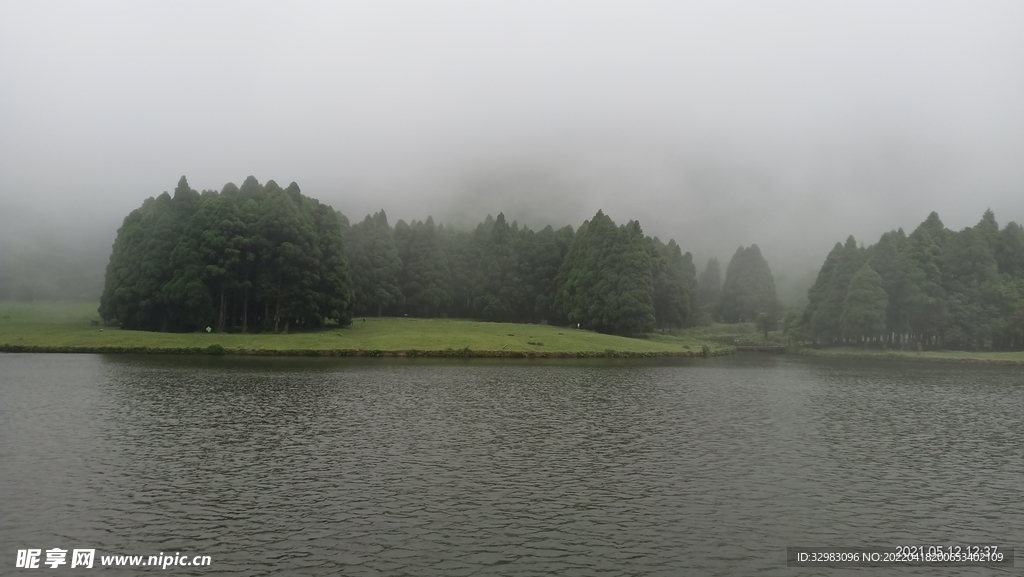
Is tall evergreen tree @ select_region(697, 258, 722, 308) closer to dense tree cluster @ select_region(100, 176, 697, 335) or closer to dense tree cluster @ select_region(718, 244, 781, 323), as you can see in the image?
dense tree cluster @ select_region(718, 244, 781, 323)

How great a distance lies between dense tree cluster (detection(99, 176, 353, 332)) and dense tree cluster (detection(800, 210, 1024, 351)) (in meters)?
82.4

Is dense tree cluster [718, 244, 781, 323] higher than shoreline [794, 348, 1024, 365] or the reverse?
higher

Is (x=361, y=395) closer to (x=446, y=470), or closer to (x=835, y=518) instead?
(x=446, y=470)

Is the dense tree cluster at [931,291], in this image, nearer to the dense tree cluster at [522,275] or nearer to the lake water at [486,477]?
the dense tree cluster at [522,275]

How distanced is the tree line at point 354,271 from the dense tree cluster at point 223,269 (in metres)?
0.19

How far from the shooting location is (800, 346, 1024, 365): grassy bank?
89.7 meters

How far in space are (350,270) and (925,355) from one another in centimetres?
9371

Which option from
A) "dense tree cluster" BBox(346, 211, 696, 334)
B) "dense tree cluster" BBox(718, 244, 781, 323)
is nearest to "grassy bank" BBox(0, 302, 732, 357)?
"dense tree cluster" BBox(346, 211, 696, 334)

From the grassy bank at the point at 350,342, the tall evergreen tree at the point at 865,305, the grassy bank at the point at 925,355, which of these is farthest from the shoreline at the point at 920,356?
the grassy bank at the point at 350,342

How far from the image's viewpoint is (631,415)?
36.8 m

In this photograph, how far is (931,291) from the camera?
10244 centimetres

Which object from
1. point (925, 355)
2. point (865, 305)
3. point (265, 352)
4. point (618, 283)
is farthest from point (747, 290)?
point (265, 352)

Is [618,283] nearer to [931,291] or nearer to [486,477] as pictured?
[931,291]

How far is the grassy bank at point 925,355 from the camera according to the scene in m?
89.7
